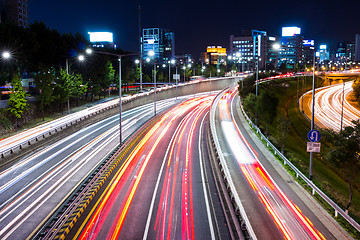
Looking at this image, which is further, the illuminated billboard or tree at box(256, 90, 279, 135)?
the illuminated billboard

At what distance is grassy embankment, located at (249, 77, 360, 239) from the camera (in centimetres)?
2428

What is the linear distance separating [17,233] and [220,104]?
5717 centimetres

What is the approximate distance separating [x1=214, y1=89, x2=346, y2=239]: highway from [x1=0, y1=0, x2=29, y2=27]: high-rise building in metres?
121


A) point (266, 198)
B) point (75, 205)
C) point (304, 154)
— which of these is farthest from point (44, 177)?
point (304, 154)

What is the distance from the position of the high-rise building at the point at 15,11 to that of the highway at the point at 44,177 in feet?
348

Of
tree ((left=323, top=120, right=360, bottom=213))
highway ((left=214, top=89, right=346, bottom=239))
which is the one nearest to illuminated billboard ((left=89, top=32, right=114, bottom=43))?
highway ((left=214, top=89, right=346, bottom=239))

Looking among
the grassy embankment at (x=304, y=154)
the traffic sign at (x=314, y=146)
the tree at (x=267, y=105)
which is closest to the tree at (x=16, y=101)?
the tree at (x=267, y=105)

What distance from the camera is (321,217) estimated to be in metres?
18.0

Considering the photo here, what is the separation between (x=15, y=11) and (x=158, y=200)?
5748 inches

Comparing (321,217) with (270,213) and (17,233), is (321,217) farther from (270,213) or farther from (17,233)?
(17,233)

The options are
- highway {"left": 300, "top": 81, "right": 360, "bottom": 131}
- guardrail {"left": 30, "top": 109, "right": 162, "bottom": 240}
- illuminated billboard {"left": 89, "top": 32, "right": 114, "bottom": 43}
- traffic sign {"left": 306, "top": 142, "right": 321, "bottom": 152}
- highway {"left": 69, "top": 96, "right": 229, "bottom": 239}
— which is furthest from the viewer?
illuminated billboard {"left": 89, "top": 32, "right": 114, "bottom": 43}

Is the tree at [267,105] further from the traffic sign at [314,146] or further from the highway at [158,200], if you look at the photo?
the traffic sign at [314,146]

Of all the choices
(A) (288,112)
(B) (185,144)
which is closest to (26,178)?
(B) (185,144)

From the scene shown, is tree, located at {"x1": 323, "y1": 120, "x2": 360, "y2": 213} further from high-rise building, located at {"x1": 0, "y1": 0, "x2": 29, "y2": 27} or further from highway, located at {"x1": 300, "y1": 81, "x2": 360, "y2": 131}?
high-rise building, located at {"x1": 0, "y1": 0, "x2": 29, "y2": 27}
